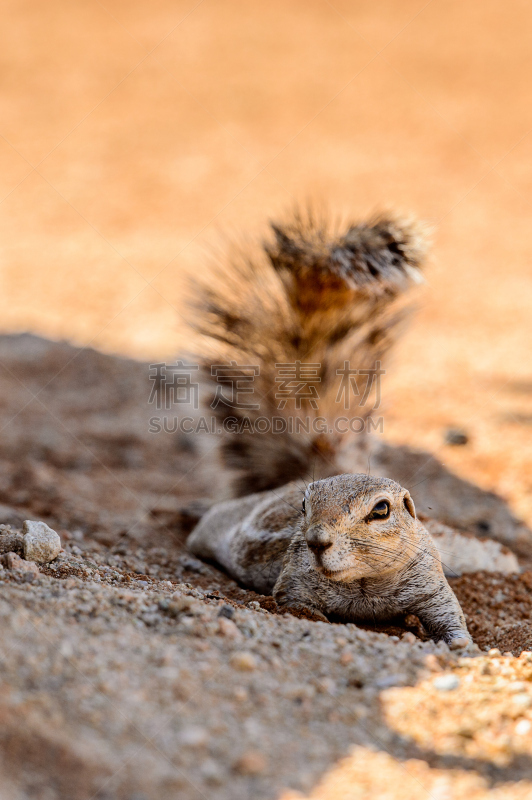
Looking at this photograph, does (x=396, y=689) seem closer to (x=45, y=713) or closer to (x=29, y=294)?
(x=45, y=713)

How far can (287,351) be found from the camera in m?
4.71

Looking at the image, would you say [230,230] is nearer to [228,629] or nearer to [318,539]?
[318,539]

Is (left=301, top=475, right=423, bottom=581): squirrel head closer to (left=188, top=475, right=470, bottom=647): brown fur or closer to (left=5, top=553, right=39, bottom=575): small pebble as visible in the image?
(left=188, top=475, right=470, bottom=647): brown fur

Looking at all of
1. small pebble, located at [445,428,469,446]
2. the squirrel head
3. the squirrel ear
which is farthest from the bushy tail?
small pebble, located at [445,428,469,446]

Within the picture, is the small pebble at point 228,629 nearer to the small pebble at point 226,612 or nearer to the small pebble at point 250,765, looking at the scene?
the small pebble at point 226,612

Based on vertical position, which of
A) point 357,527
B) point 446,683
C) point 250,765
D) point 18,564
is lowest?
point 250,765

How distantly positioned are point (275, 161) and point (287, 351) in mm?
13745

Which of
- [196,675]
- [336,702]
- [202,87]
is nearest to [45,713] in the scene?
[196,675]

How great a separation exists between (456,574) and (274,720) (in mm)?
2205

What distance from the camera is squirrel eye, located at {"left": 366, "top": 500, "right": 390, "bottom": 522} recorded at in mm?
3002

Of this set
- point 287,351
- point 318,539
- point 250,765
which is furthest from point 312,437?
point 250,765

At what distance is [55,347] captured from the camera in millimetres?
9039

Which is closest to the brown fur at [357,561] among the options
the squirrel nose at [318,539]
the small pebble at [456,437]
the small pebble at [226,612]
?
the squirrel nose at [318,539]

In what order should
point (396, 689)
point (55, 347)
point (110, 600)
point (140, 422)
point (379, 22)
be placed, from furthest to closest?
point (379, 22) → point (55, 347) → point (140, 422) → point (110, 600) → point (396, 689)
